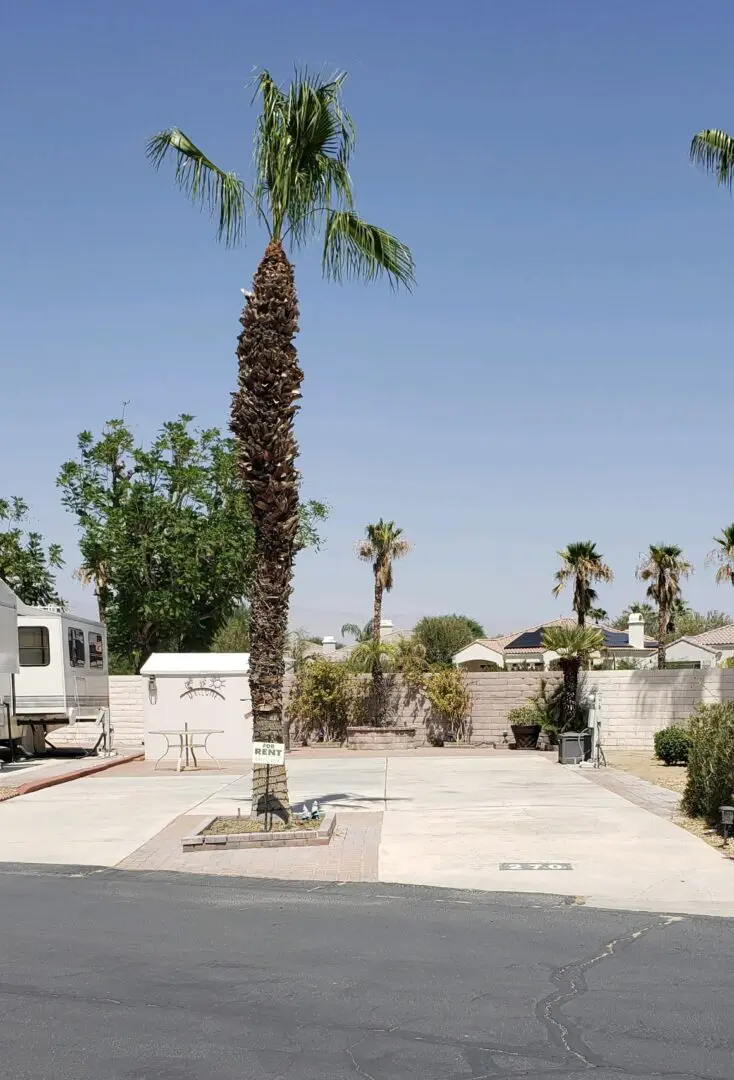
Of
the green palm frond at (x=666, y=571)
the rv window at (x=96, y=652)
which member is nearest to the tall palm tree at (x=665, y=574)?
the green palm frond at (x=666, y=571)

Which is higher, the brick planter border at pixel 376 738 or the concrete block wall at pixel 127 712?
the concrete block wall at pixel 127 712

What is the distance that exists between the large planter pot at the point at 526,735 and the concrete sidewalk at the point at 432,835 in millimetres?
7177

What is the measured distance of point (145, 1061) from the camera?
5.37m

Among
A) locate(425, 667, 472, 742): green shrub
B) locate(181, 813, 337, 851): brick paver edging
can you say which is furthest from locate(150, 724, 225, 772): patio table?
locate(181, 813, 337, 851): brick paver edging

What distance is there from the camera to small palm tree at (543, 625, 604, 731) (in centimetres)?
2731

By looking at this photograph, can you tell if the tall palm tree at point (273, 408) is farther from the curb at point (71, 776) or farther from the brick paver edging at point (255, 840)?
the curb at point (71, 776)

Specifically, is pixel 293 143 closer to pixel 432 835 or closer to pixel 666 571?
pixel 432 835

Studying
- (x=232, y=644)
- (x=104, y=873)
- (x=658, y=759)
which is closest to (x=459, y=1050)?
(x=104, y=873)

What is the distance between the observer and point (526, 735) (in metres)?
28.6

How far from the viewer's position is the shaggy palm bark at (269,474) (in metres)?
13.1

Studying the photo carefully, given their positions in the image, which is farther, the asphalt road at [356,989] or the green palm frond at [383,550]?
the green palm frond at [383,550]

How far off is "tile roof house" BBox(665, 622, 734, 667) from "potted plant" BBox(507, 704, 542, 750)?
113 feet

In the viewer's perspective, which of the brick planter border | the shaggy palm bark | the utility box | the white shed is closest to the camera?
the shaggy palm bark

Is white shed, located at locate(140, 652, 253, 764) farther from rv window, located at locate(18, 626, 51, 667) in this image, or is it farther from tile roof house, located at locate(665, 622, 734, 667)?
tile roof house, located at locate(665, 622, 734, 667)
